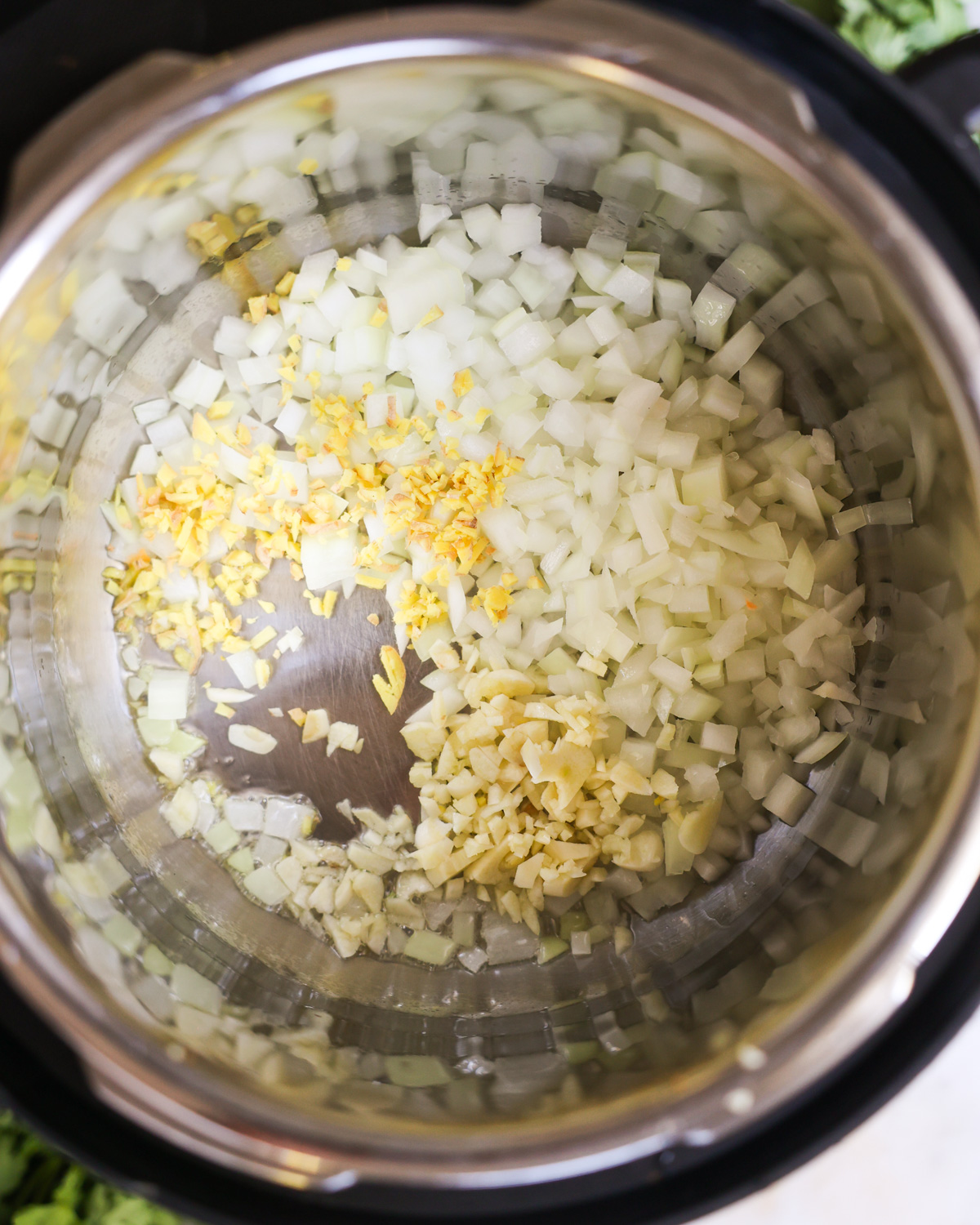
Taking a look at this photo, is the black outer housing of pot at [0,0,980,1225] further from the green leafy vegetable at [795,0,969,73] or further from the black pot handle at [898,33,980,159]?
the green leafy vegetable at [795,0,969,73]

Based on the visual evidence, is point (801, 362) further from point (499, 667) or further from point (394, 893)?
point (394, 893)

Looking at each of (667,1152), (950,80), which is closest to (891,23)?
(950,80)

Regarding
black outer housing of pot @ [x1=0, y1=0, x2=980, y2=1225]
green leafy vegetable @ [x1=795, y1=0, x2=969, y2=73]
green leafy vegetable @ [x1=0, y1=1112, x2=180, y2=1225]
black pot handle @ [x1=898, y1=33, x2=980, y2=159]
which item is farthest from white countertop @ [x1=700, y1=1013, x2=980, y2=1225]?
green leafy vegetable @ [x1=795, y1=0, x2=969, y2=73]

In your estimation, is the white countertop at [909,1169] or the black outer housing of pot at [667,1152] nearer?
the black outer housing of pot at [667,1152]

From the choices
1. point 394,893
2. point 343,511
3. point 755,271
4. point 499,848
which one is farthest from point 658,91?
point 394,893

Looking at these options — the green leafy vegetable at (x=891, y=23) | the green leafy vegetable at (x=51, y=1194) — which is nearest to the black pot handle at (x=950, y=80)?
the green leafy vegetable at (x=891, y=23)

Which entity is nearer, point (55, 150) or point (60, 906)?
point (55, 150)

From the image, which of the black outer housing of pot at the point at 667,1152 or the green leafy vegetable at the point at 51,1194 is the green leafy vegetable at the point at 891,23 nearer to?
the black outer housing of pot at the point at 667,1152

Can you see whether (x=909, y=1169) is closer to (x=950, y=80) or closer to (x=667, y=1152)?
(x=667, y=1152)
